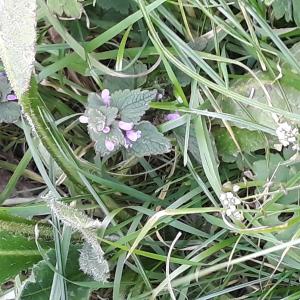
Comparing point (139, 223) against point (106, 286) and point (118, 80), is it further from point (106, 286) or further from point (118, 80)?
point (118, 80)

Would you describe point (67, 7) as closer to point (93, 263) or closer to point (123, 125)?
point (123, 125)

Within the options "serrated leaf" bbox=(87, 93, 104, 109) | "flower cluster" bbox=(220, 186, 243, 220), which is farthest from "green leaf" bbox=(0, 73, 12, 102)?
"flower cluster" bbox=(220, 186, 243, 220)

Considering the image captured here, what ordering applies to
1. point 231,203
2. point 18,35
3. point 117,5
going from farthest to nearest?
1. point 117,5
2. point 231,203
3. point 18,35

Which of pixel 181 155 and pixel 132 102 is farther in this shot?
pixel 181 155

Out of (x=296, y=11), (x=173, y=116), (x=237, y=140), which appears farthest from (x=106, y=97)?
(x=296, y=11)

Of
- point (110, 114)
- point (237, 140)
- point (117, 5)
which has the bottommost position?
point (237, 140)

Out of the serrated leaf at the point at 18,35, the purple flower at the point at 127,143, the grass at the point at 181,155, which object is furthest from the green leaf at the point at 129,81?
the serrated leaf at the point at 18,35

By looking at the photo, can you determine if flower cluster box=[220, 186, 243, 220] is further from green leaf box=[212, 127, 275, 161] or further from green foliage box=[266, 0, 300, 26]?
green foliage box=[266, 0, 300, 26]
